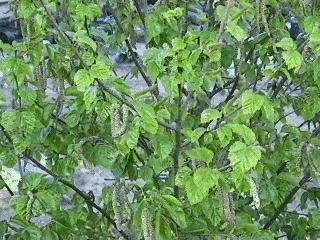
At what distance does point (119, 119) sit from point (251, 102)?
365mm

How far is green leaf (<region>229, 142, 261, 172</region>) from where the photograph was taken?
172cm

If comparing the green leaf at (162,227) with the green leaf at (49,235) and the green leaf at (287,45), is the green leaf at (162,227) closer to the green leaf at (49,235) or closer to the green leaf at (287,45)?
the green leaf at (49,235)

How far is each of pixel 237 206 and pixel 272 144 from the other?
Result: 0.90 feet

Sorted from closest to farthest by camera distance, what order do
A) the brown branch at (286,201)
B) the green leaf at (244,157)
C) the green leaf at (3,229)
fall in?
the green leaf at (244,157), the green leaf at (3,229), the brown branch at (286,201)

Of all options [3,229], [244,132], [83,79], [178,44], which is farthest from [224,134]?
[3,229]

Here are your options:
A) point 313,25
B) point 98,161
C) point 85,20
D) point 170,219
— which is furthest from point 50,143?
point 313,25

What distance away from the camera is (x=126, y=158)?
2139 millimetres

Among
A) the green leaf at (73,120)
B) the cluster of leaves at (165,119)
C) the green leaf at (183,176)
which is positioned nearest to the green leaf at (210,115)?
the cluster of leaves at (165,119)

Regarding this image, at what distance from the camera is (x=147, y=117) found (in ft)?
5.89

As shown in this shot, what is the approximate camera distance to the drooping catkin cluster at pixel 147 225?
1.72 meters

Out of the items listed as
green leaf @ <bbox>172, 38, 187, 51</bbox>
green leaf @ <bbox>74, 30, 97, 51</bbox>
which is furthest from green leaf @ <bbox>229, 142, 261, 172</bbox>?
green leaf @ <bbox>74, 30, 97, 51</bbox>

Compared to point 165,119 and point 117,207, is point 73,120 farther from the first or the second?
point 117,207

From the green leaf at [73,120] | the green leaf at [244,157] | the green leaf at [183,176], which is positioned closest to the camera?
the green leaf at [244,157]

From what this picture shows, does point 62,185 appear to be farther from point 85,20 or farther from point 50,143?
point 85,20
